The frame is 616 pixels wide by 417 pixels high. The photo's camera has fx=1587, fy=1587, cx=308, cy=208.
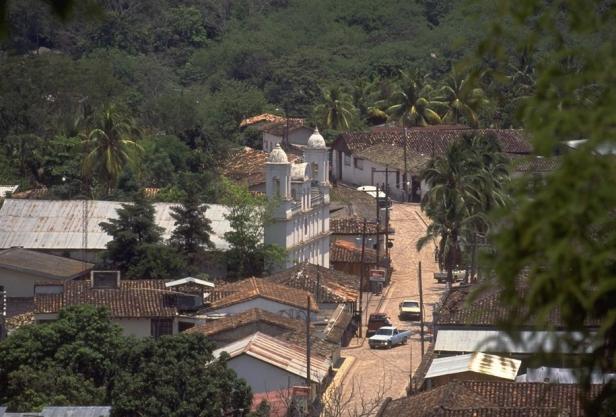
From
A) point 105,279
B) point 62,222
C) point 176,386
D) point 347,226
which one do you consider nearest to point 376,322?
point 105,279

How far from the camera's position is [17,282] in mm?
34719

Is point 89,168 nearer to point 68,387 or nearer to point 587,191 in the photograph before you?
point 68,387

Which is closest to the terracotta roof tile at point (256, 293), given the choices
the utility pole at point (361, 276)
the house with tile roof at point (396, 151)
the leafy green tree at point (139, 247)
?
the utility pole at point (361, 276)

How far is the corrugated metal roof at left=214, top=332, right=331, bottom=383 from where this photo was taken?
25.6 metres

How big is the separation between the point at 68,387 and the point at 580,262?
62.4ft

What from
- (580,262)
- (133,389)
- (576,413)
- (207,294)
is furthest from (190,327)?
(580,262)

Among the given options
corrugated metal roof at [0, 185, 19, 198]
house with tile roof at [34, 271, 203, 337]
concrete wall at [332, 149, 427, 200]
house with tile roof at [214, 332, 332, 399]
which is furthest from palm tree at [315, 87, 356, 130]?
house with tile roof at [214, 332, 332, 399]

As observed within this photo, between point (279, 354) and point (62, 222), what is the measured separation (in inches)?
562

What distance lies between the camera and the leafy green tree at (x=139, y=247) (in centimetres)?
3531

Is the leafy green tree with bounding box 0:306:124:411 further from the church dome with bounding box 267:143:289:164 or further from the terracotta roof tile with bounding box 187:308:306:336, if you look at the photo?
the church dome with bounding box 267:143:289:164

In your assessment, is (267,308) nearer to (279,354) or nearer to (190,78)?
(279,354)

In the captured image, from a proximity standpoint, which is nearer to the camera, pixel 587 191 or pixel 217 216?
pixel 587 191

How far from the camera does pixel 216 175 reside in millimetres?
48562

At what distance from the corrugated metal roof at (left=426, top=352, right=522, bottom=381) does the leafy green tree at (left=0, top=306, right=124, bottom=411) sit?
16.0ft
